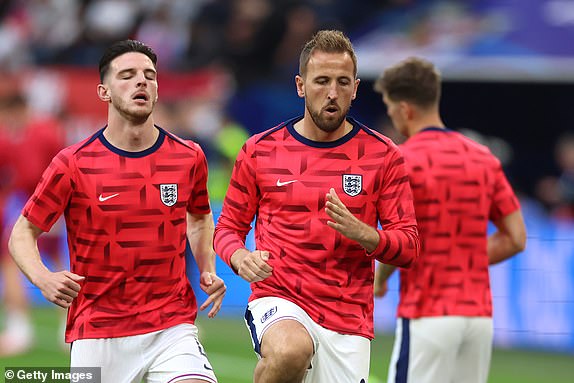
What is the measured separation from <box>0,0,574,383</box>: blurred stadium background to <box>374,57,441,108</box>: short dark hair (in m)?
7.95

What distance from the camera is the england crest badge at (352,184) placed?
6359 millimetres

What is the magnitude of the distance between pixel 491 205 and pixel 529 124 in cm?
1362

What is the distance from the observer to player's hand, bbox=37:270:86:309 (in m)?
6.06

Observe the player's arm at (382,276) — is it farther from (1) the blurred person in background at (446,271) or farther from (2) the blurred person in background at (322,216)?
(2) the blurred person in background at (322,216)

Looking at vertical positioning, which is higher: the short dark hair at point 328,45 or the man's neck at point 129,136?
the short dark hair at point 328,45

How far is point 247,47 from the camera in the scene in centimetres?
2056

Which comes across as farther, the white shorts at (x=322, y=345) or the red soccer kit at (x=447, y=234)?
the red soccer kit at (x=447, y=234)

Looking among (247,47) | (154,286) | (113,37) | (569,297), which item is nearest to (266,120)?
(247,47)

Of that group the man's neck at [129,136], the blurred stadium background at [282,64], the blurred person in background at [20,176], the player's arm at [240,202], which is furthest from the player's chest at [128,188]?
the blurred stadium background at [282,64]

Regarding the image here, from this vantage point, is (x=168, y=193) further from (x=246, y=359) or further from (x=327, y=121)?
(x=246, y=359)

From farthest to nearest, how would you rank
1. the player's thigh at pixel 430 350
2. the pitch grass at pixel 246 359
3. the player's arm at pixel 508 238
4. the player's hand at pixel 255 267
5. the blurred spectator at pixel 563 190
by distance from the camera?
1. the blurred spectator at pixel 563 190
2. the pitch grass at pixel 246 359
3. the player's arm at pixel 508 238
4. the player's thigh at pixel 430 350
5. the player's hand at pixel 255 267

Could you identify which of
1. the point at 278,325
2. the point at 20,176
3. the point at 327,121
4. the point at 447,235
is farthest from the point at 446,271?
the point at 20,176

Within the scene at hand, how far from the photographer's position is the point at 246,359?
12680 mm

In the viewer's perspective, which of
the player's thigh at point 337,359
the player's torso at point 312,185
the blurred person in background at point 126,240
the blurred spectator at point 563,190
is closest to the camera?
the player's thigh at point 337,359
